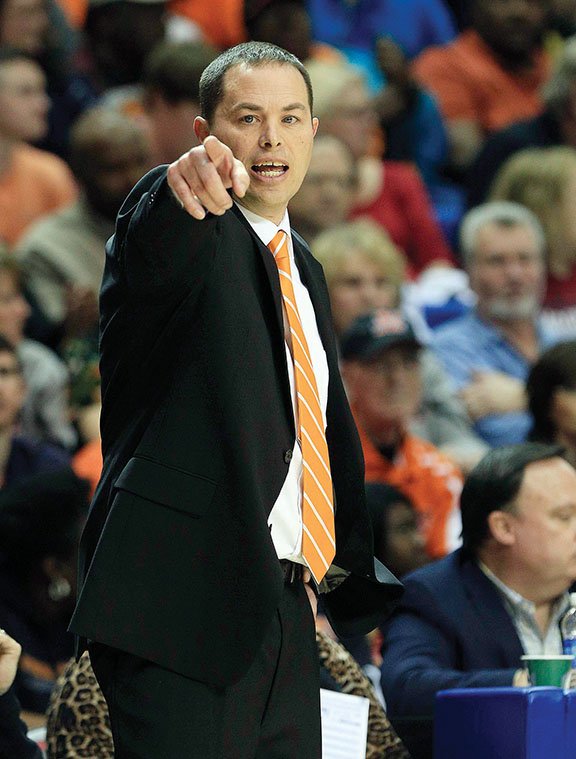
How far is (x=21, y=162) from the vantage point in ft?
22.2

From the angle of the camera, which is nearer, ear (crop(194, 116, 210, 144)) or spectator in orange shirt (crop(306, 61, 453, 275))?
ear (crop(194, 116, 210, 144))

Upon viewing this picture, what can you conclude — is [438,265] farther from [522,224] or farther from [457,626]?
[457,626]

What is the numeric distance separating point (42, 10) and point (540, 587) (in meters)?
4.53

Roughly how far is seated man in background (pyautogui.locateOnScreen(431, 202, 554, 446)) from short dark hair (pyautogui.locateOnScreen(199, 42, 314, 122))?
3.94m

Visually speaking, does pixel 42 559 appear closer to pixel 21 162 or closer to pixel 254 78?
pixel 21 162

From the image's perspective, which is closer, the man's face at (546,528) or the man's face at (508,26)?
the man's face at (546,528)

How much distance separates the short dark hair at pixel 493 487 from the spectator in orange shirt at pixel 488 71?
15.1 feet

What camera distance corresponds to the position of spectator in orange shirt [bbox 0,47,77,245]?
22.1ft

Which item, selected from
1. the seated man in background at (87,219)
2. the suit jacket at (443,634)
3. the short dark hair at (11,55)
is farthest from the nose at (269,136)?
the short dark hair at (11,55)

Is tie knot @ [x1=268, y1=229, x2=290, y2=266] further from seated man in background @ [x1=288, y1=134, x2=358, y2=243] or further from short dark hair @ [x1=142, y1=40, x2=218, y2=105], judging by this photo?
short dark hair @ [x1=142, y1=40, x2=218, y2=105]

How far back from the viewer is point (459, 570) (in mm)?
4055

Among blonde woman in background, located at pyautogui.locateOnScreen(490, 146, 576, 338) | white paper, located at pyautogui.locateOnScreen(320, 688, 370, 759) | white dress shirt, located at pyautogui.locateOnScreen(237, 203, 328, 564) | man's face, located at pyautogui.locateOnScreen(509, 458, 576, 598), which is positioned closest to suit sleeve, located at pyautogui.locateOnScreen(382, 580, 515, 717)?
white paper, located at pyautogui.locateOnScreen(320, 688, 370, 759)

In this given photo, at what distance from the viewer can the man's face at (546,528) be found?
158 inches

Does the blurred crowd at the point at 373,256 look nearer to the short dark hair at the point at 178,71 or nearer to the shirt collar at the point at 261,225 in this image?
the short dark hair at the point at 178,71
